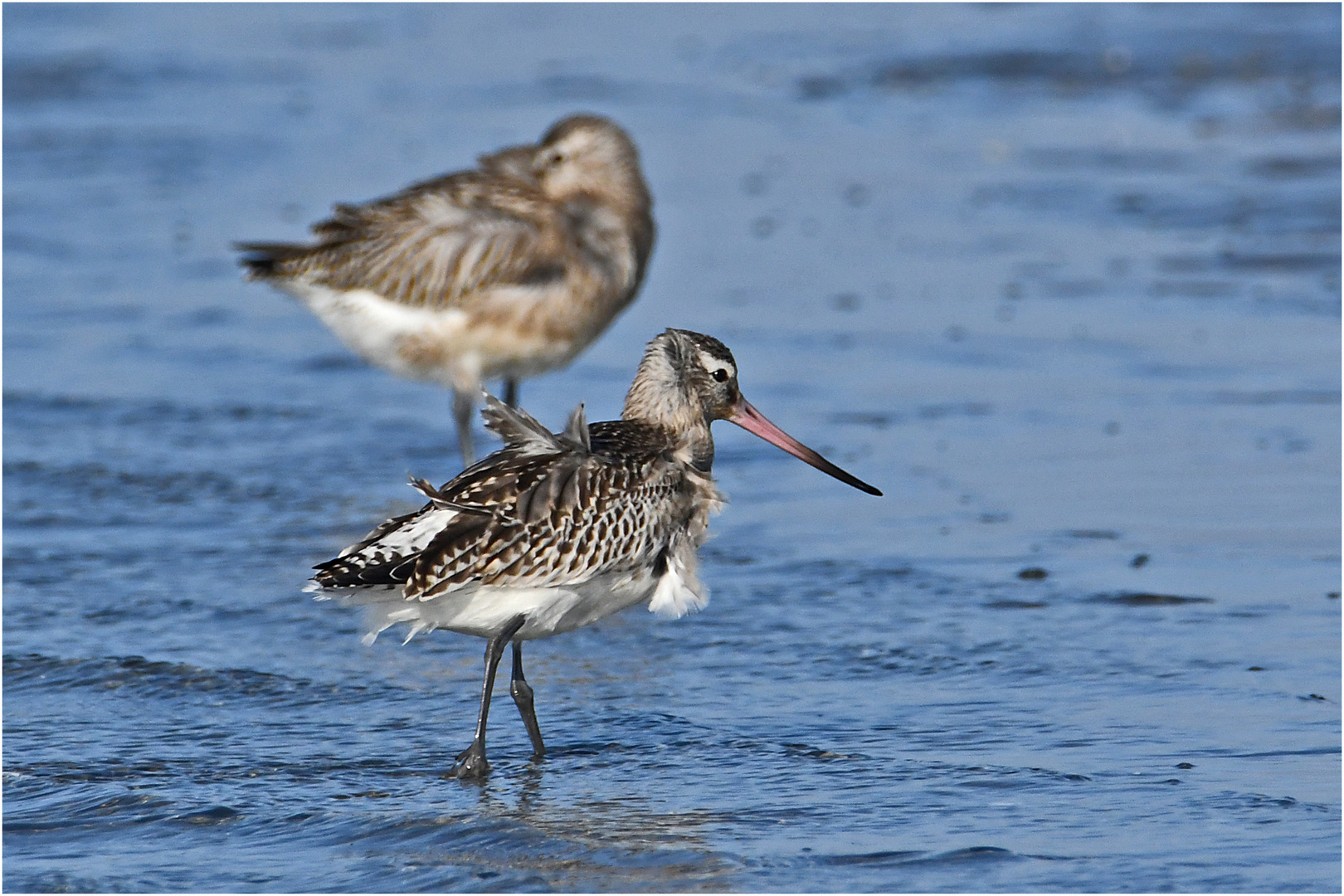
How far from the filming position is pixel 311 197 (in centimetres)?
1263

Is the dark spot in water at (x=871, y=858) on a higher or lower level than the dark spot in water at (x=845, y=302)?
lower

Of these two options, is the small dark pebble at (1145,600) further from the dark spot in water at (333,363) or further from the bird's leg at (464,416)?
the dark spot in water at (333,363)

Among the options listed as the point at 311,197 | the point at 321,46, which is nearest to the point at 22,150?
the point at 311,197

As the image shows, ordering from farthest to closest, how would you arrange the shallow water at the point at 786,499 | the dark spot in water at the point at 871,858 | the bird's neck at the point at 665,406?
the bird's neck at the point at 665,406
the shallow water at the point at 786,499
the dark spot in water at the point at 871,858

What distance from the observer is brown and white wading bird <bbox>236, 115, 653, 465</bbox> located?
841 cm

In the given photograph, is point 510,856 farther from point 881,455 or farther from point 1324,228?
point 1324,228

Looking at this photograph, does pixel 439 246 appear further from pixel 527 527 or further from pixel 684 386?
pixel 527 527

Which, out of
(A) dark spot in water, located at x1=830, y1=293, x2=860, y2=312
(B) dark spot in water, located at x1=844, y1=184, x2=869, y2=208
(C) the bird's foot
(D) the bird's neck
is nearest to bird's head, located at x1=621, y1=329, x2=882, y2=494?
(D) the bird's neck

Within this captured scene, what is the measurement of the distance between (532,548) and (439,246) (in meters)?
3.54

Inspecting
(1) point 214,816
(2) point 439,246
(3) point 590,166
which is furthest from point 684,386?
(3) point 590,166

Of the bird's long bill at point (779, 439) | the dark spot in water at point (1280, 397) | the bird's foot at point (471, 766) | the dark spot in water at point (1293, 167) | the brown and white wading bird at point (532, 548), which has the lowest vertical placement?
the bird's foot at point (471, 766)

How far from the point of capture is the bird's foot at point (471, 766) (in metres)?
5.14

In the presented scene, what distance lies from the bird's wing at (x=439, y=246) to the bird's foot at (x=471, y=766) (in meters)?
3.54

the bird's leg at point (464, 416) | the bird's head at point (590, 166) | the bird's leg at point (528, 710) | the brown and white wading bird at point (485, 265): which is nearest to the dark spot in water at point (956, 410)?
the brown and white wading bird at point (485, 265)
